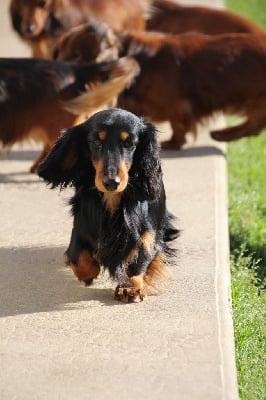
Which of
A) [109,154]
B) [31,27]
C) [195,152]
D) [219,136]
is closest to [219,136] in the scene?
[219,136]

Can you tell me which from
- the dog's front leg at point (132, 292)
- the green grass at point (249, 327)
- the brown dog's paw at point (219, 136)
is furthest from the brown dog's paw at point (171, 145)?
the dog's front leg at point (132, 292)

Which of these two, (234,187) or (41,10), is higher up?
(41,10)

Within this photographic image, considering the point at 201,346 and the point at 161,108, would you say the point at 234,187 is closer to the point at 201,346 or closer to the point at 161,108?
the point at 161,108

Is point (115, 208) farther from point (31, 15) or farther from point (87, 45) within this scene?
point (31, 15)

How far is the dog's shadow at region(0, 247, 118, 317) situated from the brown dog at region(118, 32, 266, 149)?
2.51 meters

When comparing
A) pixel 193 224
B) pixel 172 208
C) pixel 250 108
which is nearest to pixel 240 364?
pixel 193 224

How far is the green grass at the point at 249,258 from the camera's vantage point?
11.3 ft

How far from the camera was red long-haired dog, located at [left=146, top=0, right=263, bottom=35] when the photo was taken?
8148 mm

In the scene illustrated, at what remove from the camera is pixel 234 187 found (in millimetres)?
6543

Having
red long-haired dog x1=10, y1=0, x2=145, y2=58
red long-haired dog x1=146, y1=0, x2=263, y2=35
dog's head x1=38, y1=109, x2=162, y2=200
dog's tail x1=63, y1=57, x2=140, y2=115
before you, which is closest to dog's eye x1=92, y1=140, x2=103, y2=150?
dog's head x1=38, y1=109, x2=162, y2=200

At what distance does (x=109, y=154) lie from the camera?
3.63m

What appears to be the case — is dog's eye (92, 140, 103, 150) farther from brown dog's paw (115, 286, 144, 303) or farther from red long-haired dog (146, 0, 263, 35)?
red long-haired dog (146, 0, 263, 35)

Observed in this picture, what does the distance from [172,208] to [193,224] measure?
1.10 ft

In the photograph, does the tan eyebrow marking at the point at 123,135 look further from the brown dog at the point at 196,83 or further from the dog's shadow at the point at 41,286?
the brown dog at the point at 196,83
